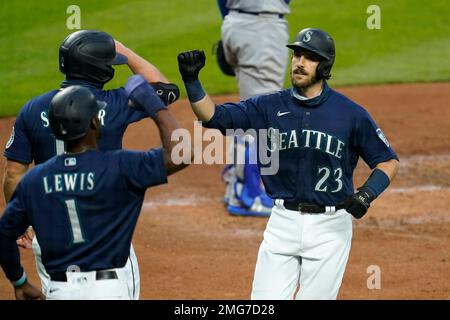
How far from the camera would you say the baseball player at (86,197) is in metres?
4.50

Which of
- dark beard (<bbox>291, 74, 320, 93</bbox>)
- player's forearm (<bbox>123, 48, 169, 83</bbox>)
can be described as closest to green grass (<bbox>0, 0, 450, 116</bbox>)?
player's forearm (<bbox>123, 48, 169, 83</bbox>)

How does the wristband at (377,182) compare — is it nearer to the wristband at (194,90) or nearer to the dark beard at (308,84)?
the dark beard at (308,84)

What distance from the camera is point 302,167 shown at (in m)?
5.66

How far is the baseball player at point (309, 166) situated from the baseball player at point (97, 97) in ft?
1.30

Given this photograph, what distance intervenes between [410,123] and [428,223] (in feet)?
10.1

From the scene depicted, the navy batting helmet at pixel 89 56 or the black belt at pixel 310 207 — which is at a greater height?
the navy batting helmet at pixel 89 56

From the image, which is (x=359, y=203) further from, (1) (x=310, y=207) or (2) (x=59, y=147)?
(2) (x=59, y=147)

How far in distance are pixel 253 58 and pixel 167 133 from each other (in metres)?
4.51

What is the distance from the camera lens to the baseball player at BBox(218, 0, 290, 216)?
8.89 meters

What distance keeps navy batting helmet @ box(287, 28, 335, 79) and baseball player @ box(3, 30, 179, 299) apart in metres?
0.79

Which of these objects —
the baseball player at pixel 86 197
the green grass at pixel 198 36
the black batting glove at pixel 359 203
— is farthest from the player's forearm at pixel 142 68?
the green grass at pixel 198 36

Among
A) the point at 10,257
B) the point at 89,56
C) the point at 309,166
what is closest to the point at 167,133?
the point at 89,56

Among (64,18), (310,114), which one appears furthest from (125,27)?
(310,114)
